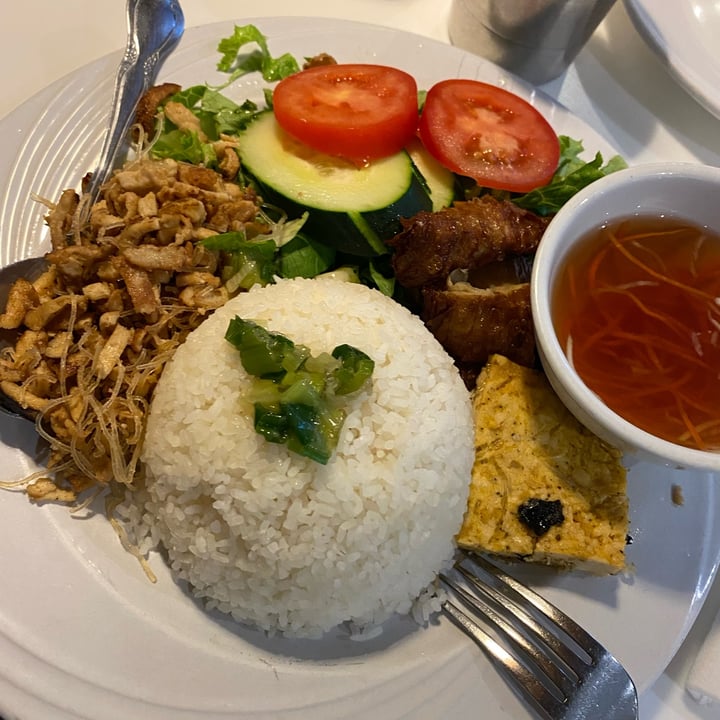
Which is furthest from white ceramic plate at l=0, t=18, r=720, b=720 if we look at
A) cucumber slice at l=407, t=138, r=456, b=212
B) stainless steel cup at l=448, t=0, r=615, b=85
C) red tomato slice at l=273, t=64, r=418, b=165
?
stainless steel cup at l=448, t=0, r=615, b=85

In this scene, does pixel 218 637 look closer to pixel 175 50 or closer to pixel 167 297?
pixel 167 297

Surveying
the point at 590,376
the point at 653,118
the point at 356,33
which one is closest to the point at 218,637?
the point at 590,376

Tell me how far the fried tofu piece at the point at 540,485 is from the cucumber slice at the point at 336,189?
0.68 metres

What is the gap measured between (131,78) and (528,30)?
69.3 inches

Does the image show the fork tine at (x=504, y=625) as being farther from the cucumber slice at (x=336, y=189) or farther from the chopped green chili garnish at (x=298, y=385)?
the cucumber slice at (x=336, y=189)

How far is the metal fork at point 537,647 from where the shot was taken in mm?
1617

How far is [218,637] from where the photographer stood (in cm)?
177

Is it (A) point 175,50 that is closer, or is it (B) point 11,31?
(A) point 175,50

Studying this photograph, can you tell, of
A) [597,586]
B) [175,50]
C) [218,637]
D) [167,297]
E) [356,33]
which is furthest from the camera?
[356,33]

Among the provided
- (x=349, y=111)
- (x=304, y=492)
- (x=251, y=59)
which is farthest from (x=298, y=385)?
(x=251, y=59)

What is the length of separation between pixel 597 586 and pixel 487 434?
1.76 ft

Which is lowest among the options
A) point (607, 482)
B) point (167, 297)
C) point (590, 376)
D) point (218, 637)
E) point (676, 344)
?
A: point (218, 637)

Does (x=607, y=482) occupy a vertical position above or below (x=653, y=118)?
below

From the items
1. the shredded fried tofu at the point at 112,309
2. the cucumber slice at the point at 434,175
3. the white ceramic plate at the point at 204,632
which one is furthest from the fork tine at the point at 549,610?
the cucumber slice at the point at 434,175
